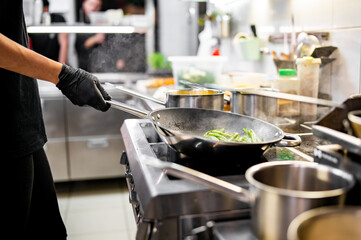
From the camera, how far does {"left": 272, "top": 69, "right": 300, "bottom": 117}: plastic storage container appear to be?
165 cm

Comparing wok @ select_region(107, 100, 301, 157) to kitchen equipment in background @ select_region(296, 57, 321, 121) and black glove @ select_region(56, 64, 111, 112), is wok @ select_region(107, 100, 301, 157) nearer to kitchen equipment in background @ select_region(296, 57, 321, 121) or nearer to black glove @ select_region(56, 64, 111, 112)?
black glove @ select_region(56, 64, 111, 112)

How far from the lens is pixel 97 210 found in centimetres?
291

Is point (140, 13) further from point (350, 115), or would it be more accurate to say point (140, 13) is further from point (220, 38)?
point (350, 115)

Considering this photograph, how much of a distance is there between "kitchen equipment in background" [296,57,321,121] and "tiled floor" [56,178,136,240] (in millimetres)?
1444

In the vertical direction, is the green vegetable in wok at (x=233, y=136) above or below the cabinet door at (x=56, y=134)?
above

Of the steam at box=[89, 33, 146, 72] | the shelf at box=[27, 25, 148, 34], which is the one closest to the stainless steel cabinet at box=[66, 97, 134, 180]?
the shelf at box=[27, 25, 148, 34]

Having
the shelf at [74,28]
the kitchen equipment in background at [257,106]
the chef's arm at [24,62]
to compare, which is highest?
the shelf at [74,28]

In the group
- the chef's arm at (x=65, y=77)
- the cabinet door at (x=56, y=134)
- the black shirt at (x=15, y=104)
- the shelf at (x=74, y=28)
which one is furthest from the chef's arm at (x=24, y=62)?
the shelf at (x=74, y=28)

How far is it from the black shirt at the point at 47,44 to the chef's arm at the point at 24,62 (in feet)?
10.0

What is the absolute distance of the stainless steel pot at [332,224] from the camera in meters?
0.59

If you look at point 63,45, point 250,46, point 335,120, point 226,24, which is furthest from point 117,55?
point 335,120

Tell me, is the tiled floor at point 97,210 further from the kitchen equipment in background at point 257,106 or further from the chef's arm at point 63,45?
the chef's arm at point 63,45

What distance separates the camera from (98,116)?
3211mm

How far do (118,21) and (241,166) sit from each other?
3.45 meters
